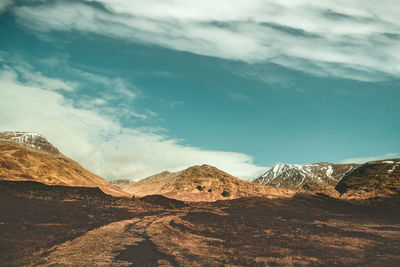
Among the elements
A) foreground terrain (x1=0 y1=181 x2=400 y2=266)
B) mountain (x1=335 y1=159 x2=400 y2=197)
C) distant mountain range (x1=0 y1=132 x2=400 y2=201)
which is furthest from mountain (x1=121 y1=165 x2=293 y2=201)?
foreground terrain (x1=0 y1=181 x2=400 y2=266)

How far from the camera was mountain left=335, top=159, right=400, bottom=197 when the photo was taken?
14262 cm

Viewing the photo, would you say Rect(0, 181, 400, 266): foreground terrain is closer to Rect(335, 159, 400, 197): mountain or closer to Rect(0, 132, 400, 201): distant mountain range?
Rect(0, 132, 400, 201): distant mountain range

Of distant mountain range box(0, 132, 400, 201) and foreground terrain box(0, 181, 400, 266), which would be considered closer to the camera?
foreground terrain box(0, 181, 400, 266)

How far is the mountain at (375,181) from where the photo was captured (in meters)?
143

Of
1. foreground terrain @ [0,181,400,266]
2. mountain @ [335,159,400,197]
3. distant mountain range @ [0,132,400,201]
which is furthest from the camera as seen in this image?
mountain @ [335,159,400,197]

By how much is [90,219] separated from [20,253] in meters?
21.0

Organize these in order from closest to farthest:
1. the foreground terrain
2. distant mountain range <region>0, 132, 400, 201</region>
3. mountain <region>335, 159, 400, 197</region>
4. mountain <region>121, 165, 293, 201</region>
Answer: the foreground terrain
distant mountain range <region>0, 132, 400, 201</region>
mountain <region>335, 159, 400, 197</region>
mountain <region>121, 165, 293, 201</region>

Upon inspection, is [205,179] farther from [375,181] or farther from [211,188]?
[375,181]

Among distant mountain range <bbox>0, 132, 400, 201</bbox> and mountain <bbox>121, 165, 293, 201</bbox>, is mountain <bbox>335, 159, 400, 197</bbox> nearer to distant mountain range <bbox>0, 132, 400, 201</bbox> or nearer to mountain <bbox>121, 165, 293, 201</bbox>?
distant mountain range <bbox>0, 132, 400, 201</bbox>

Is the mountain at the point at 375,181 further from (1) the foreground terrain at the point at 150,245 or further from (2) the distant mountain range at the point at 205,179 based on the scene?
(1) the foreground terrain at the point at 150,245

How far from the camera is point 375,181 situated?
158625mm

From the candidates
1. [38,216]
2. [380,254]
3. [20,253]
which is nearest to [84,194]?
[38,216]

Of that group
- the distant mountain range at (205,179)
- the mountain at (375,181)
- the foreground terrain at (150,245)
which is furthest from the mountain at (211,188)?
the foreground terrain at (150,245)

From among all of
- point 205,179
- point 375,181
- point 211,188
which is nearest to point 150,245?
point 211,188
